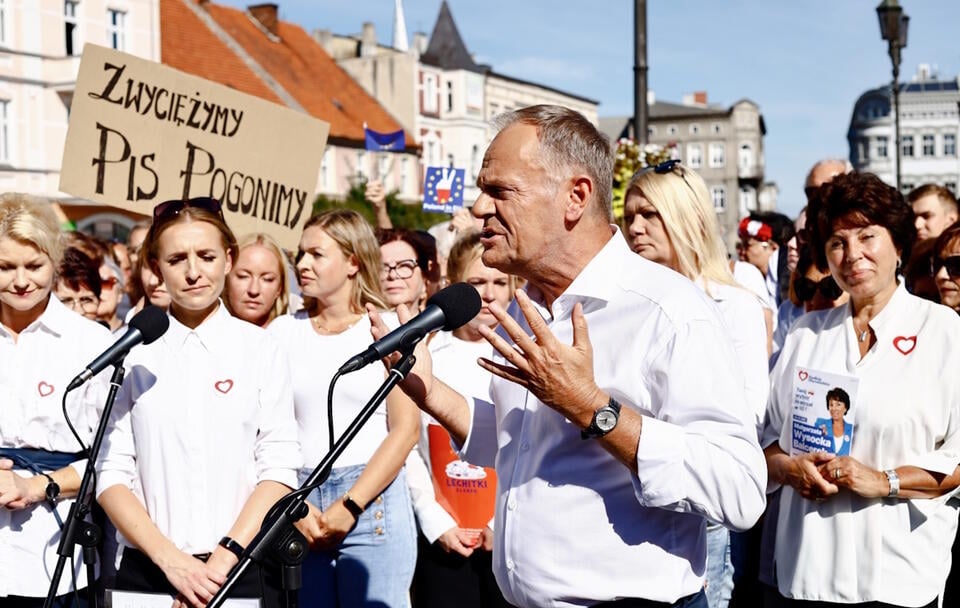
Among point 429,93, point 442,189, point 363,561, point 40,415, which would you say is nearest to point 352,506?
point 363,561

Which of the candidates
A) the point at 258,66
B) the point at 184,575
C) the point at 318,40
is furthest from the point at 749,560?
the point at 318,40

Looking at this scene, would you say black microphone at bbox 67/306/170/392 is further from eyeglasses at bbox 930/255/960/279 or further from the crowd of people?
eyeglasses at bbox 930/255/960/279

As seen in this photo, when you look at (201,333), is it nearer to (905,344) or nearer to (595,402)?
(595,402)

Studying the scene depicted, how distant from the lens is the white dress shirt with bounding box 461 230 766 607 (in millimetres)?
2621

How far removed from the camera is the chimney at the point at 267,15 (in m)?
49.8

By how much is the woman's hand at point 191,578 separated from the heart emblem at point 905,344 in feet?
8.24

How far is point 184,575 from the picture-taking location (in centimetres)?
361

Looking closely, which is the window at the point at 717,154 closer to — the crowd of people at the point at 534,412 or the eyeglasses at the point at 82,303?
the crowd of people at the point at 534,412

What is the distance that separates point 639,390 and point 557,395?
0.32m

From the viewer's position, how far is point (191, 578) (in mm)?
3598

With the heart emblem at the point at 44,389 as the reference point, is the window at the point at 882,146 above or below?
above

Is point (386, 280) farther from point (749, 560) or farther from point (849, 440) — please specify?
point (849, 440)

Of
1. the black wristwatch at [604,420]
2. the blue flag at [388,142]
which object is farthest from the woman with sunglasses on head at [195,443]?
the blue flag at [388,142]

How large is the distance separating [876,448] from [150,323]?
257cm
